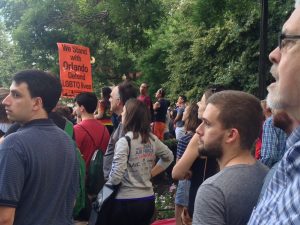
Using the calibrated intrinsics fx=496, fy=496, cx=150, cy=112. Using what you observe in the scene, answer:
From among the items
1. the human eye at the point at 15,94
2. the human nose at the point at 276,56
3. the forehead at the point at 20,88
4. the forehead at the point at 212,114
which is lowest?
the forehead at the point at 212,114

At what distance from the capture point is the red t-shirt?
5.13 metres

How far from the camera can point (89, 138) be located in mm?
5152

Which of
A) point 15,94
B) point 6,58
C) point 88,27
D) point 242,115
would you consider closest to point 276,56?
point 242,115

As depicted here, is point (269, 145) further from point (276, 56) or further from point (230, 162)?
point (276, 56)

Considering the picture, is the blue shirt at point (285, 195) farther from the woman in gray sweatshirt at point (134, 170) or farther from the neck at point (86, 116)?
the neck at point (86, 116)

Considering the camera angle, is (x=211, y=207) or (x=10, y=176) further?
(x=10, y=176)

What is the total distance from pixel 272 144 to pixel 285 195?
380cm

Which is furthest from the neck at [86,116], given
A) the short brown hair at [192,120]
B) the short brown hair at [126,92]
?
the short brown hair at [192,120]

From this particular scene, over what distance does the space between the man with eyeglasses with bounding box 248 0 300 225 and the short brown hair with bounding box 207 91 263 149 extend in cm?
100

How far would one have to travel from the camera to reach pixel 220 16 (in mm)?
7934

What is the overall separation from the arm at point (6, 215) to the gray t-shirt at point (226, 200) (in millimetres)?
1010

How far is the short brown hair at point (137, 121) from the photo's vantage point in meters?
4.54

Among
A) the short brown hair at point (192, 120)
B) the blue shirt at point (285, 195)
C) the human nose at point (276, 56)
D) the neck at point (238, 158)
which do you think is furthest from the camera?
the short brown hair at point (192, 120)

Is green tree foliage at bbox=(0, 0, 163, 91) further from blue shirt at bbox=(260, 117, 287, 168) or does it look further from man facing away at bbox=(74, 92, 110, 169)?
blue shirt at bbox=(260, 117, 287, 168)
